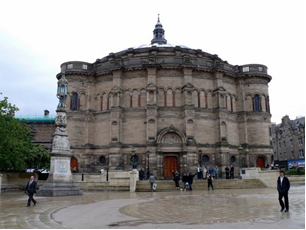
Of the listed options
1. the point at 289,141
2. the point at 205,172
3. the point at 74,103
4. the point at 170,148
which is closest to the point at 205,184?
the point at 205,172

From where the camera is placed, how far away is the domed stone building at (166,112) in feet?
137

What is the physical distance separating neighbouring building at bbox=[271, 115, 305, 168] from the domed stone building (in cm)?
2641

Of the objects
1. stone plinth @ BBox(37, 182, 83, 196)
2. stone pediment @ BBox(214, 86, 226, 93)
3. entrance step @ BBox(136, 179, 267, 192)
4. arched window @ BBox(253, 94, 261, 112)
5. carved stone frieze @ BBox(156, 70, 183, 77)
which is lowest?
entrance step @ BBox(136, 179, 267, 192)

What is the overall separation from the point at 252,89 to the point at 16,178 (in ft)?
115

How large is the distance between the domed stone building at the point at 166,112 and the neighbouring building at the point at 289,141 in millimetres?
26410

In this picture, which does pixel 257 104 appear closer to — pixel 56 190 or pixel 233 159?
pixel 233 159

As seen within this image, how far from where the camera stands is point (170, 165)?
4197cm

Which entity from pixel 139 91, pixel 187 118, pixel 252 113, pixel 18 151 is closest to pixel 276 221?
pixel 18 151

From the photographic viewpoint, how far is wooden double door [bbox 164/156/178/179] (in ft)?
137

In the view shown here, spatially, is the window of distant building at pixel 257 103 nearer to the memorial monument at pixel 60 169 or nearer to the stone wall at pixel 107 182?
the stone wall at pixel 107 182

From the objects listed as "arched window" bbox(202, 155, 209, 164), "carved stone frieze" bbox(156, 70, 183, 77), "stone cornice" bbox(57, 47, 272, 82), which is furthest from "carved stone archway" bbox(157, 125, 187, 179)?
"stone cornice" bbox(57, 47, 272, 82)

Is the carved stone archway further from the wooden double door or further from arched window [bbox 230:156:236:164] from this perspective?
arched window [bbox 230:156:236:164]

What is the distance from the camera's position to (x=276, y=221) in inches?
402

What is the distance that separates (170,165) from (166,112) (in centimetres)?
722
